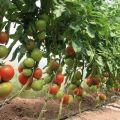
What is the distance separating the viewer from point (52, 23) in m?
2.38

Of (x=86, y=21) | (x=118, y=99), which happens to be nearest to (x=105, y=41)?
(x=86, y=21)

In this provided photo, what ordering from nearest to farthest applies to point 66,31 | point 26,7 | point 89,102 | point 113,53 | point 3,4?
point 3,4 → point 26,7 → point 66,31 → point 113,53 → point 89,102

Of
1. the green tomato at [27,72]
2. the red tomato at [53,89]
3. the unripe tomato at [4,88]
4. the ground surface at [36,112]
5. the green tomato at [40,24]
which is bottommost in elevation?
the ground surface at [36,112]

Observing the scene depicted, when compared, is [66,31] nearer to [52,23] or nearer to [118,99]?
[52,23]

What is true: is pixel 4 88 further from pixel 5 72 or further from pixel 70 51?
pixel 70 51

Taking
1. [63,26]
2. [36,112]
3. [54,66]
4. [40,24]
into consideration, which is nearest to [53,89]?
[54,66]

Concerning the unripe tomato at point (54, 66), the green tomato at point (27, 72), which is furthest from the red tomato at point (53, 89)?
the green tomato at point (27, 72)

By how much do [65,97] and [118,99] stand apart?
3.01 m

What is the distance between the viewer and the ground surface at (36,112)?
345cm

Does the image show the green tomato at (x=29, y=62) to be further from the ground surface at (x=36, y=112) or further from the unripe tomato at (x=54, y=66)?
the ground surface at (x=36, y=112)

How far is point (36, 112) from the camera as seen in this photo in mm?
3744

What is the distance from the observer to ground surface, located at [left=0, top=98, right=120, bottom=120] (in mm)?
3454

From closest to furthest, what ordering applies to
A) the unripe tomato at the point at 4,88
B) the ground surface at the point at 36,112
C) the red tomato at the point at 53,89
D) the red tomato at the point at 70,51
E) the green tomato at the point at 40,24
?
the unripe tomato at the point at 4,88, the green tomato at the point at 40,24, the red tomato at the point at 53,89, the red tomato at the point at 70,51, the ground surface at the point at 36,112

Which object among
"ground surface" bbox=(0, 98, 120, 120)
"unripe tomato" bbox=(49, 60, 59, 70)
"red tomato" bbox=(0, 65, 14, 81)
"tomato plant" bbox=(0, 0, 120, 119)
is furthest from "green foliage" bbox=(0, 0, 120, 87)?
"ground surface" bbox=(0, 98, 120, 120)
